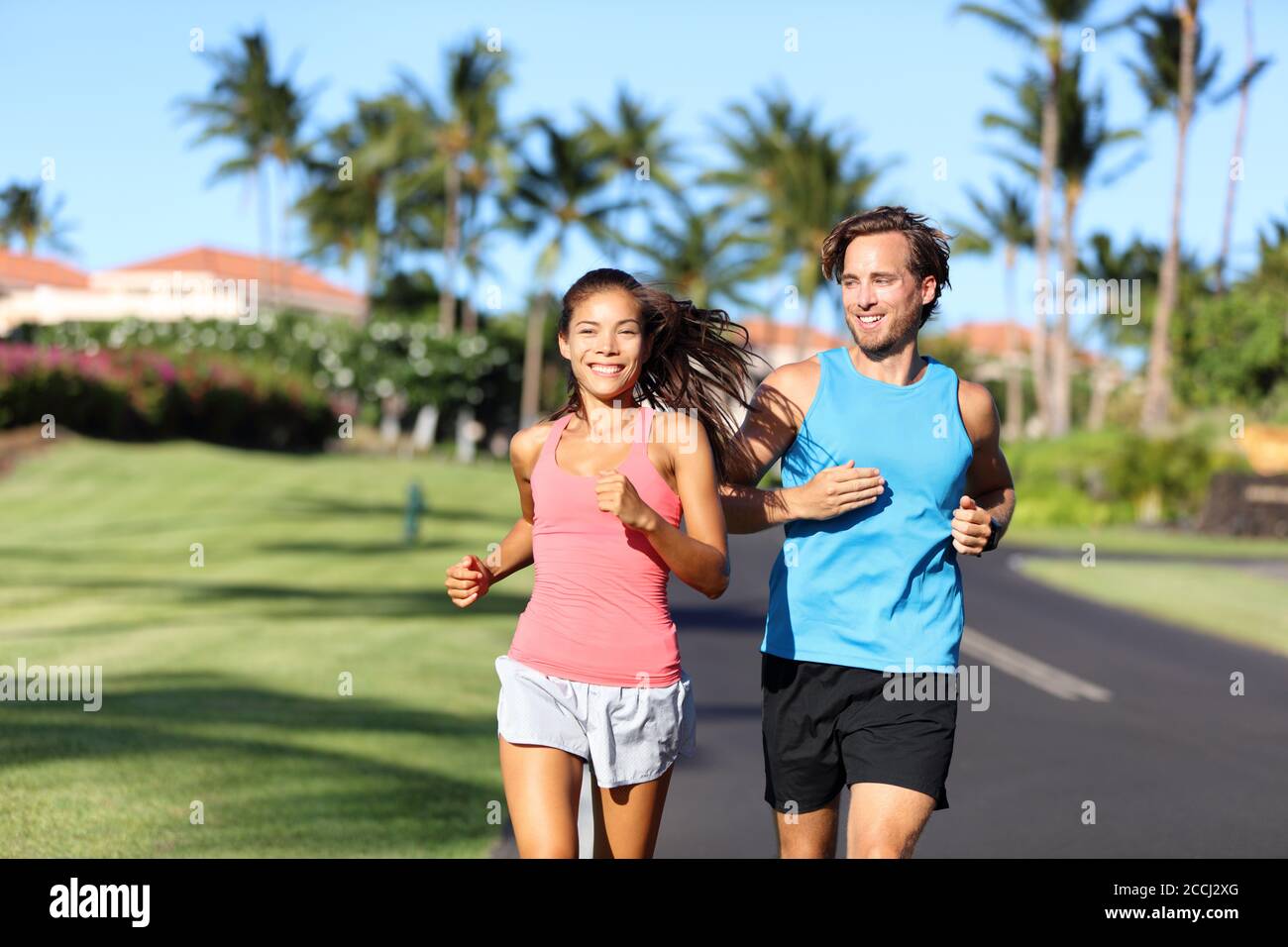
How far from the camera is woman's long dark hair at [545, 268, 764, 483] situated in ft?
14.7

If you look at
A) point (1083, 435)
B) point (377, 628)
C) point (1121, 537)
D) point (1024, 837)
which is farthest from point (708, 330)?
point (1083, 435)

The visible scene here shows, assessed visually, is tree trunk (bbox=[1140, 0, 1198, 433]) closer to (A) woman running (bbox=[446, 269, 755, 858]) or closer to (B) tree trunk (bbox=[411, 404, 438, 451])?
(B) tree trunk (bbox=[411, 404, 438, 451])

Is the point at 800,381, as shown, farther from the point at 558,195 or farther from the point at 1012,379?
the point at 1012,379

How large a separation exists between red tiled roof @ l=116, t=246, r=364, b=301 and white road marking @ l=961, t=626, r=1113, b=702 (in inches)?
3462

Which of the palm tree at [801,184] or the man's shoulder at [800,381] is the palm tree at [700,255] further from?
the man's shoulder at [800,381]

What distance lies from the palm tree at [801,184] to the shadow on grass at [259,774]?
49.5 metres

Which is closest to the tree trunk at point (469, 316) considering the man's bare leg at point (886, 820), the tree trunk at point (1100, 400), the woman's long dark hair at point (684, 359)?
the tree trunk at point (1100, 400)

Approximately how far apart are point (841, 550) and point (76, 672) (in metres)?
8.14

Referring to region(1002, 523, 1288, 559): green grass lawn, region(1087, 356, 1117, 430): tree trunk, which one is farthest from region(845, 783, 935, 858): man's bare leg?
region(1087, 356, 1117, 430): tree trunk

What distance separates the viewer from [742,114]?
72188mm
